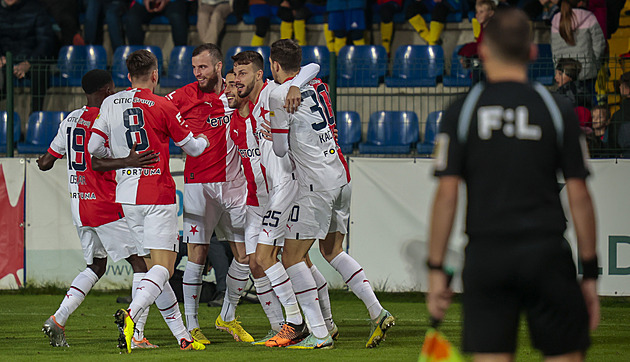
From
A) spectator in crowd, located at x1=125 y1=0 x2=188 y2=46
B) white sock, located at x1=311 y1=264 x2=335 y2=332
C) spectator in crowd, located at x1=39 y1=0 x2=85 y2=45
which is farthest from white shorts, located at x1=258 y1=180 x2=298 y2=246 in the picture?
spectator in crowd, located at x1=39 y1=0 x2=85 y2=45

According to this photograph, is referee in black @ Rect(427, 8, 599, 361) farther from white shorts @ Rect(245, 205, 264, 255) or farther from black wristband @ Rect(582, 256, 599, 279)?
white shorts @ Rect(245, 205, 264, 255)

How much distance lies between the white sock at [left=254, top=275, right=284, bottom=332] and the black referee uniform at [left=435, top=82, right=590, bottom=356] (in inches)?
164

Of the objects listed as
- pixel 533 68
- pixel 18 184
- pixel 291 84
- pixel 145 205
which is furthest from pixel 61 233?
pixel 533 68

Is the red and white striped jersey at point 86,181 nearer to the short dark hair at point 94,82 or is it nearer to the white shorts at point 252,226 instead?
the short dark hair at point 94,82

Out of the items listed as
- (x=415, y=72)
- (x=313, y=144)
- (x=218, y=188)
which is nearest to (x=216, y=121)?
(x=218, y=188)

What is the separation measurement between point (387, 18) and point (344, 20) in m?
0.67

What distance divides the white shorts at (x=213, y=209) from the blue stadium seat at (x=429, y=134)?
409 cm

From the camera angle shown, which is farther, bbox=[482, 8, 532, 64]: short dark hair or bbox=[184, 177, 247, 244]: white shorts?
bbox=[184, 177, 247, 244]: white shorts

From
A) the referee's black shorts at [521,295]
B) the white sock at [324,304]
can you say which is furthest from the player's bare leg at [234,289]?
the referee's black shorts at [521,295]

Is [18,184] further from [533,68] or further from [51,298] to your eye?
[533,68]

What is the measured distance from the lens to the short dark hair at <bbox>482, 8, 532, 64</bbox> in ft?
10.4

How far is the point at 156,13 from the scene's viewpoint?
14570mm

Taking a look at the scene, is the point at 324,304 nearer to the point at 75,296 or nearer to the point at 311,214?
the point at 311,214

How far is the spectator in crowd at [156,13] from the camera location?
1405cm
